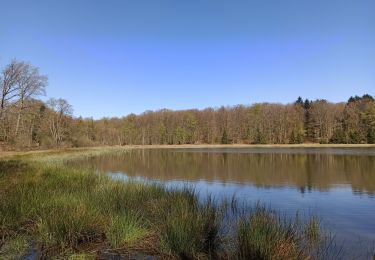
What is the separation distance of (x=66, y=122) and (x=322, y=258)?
3053 inches

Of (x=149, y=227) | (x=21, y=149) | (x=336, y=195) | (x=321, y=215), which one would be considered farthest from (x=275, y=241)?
(x=21, y=149)

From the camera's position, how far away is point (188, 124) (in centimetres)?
11375

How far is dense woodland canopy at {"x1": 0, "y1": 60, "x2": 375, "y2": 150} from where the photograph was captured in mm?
51125

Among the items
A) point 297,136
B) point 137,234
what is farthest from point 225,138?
point 137,234

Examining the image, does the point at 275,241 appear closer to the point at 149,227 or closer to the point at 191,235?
the point at 191,235

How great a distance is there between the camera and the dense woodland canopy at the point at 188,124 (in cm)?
5112

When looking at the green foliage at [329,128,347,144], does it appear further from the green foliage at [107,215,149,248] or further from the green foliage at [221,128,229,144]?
the green foliage at [107,215,149,248]

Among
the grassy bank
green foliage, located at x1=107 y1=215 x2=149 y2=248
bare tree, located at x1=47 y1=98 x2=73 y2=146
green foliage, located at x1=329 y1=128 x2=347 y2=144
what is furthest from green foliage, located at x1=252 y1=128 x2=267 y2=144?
green foliage, located at x1=107 y1=215 x2=149 y2=248

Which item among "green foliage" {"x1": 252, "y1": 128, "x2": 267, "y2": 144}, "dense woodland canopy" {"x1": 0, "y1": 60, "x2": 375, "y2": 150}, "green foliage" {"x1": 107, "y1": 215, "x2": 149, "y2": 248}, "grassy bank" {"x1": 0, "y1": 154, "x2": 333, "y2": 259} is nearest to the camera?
"grassy bank" {"x1": 0, "y1": 154, "x2": 333, "y2": 259}

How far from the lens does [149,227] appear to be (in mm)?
8477

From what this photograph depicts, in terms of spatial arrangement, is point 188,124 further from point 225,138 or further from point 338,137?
point 338,137

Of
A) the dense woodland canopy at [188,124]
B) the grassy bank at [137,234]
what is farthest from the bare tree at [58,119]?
the grassy bank at [137,234]

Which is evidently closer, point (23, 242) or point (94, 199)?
point (23, 242)

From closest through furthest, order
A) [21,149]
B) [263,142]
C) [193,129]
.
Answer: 1. [21,149]
2. [263,142]
3. [193,129]
